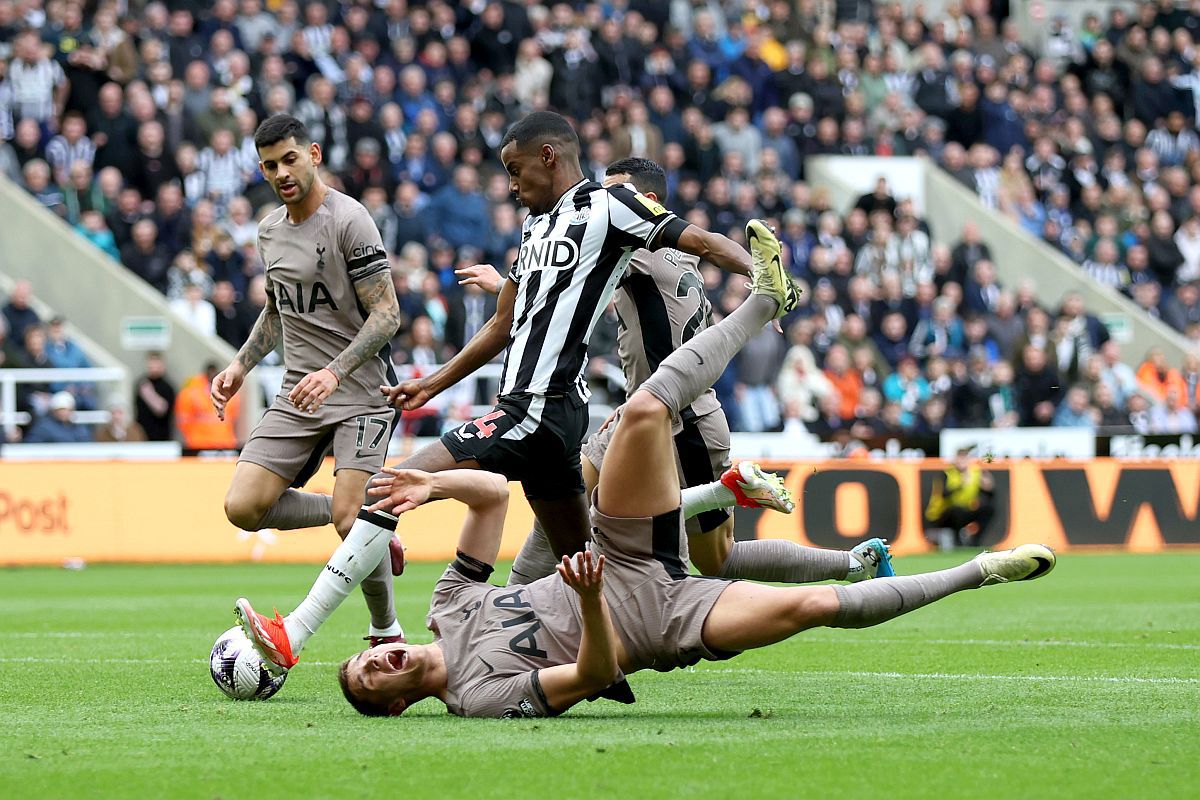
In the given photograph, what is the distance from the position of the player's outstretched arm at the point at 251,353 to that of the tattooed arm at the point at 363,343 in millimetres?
369

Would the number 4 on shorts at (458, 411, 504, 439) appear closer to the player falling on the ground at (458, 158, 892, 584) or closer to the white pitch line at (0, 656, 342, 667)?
the player falling on the ground at (458, 158, 892, 584)

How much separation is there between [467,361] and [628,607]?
1869 mm

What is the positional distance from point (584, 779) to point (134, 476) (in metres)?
13.7

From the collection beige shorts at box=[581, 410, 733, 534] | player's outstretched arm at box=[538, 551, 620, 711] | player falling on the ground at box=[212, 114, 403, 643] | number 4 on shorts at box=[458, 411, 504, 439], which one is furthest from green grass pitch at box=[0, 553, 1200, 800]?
number 4 on shorts at box=[458, 411, 504, 439]

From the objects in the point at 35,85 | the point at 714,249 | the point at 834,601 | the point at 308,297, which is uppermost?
the point at 35,85

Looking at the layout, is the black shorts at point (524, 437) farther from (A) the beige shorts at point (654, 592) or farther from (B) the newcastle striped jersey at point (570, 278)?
(A) the beige shorts at point (654, 592)

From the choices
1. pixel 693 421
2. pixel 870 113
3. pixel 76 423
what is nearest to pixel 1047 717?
pixel 693 421

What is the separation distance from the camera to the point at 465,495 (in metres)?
7.30

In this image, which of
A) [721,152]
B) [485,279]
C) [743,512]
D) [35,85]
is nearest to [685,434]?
[485,279]

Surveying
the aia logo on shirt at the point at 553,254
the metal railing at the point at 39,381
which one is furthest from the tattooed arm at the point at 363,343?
the metal railing at the point at 39,381

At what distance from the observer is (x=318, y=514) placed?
8.96 m

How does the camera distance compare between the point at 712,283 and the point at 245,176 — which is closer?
the point at 245,176

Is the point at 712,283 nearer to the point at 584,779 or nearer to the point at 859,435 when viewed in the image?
the point at 859,435

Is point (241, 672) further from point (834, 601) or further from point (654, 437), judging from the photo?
point (834, 601)
